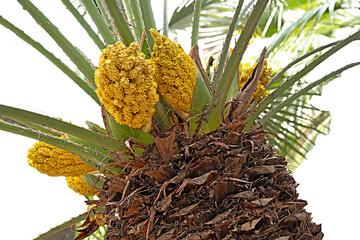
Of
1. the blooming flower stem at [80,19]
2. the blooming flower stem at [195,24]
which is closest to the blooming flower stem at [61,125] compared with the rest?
the blooming flower stem at [80,19]

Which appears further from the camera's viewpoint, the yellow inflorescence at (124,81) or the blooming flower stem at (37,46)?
the blooming flower stem at (37,46)

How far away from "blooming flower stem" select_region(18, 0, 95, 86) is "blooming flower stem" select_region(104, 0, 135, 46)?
0.09 metres

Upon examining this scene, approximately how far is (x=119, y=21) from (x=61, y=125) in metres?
0.22

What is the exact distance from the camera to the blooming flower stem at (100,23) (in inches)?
26.1

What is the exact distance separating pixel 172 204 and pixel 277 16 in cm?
160

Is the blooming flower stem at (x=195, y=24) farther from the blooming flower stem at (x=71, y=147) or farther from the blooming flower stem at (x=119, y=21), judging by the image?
the blooming flower stem at (x=71, y=147)

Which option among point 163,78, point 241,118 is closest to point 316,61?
point 241,118

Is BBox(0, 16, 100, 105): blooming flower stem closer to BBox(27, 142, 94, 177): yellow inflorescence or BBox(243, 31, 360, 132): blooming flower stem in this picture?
BBox(27, 142, 94, 177): yellow inflorescence

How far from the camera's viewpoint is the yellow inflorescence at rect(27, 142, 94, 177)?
2.32 ft

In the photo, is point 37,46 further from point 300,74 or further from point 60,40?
point 300,74

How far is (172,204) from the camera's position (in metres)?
0.58

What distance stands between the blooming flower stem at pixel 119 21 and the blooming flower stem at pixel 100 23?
41 millimetres

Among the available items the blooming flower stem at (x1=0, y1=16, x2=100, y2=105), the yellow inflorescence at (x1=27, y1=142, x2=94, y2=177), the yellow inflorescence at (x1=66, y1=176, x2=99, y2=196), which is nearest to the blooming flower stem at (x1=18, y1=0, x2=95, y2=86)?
the blooming flower stem at (x1=0, y1=16, x2=100, y2=105)

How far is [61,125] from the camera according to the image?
1.93 feet
